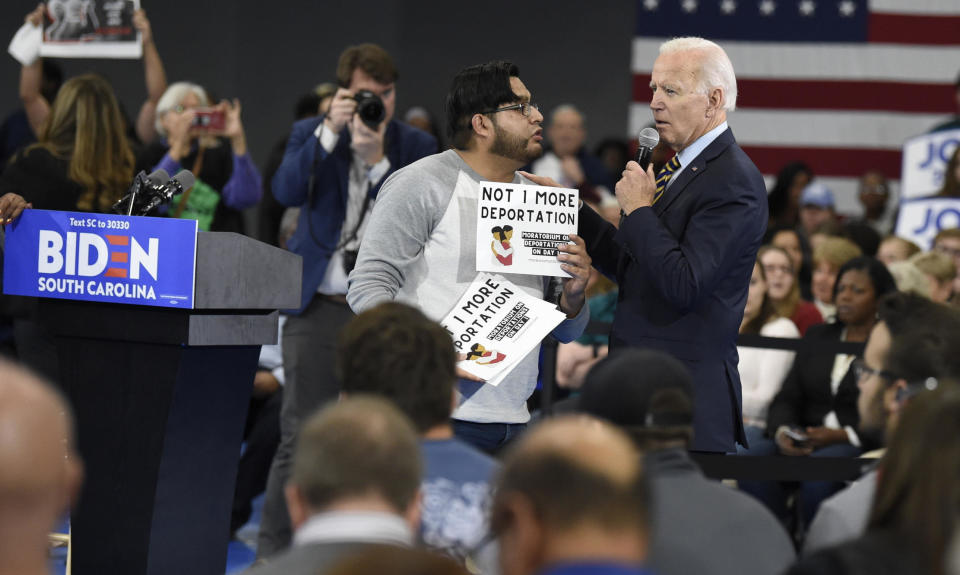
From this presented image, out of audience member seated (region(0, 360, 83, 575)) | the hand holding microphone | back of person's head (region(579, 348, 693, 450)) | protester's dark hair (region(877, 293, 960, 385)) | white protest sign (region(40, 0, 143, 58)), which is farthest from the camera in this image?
white protest sign (region(40, 0, 143, 58))

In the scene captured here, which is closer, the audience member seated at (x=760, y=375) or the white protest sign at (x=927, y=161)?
the audience member seated at (x=760, y=375)

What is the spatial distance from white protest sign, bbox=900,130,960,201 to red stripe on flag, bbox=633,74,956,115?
2332 millimetres

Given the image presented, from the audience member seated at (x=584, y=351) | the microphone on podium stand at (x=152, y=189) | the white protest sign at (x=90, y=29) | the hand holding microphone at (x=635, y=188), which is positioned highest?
the white protest sign at (x=90, y=29)

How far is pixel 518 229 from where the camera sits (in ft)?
11.0

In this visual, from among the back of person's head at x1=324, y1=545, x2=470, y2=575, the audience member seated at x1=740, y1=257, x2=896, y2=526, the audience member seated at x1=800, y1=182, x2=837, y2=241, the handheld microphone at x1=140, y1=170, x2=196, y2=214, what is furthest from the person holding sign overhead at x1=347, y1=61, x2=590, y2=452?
the audience member seated at x1=800, y1=182, x2=837, y2=241

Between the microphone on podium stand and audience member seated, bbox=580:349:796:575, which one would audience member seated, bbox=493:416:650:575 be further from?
the microphone on podium stand

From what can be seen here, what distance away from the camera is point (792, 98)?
979 centimetres

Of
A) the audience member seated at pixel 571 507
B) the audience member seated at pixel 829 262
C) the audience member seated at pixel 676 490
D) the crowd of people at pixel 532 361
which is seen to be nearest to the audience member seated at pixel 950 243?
the crowd of people at pixel 532 361

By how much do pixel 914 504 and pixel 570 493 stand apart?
1.82ft

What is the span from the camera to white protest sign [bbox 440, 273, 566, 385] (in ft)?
10.7

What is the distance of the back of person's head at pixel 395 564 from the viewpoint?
1333 millimetres

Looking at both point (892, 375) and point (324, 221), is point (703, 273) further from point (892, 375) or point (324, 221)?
point (324, 221)

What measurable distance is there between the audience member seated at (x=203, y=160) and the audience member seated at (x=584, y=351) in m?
1.61

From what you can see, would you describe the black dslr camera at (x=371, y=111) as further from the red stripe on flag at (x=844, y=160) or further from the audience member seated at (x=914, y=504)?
the red stripe on flag at (x=844, y=160)
